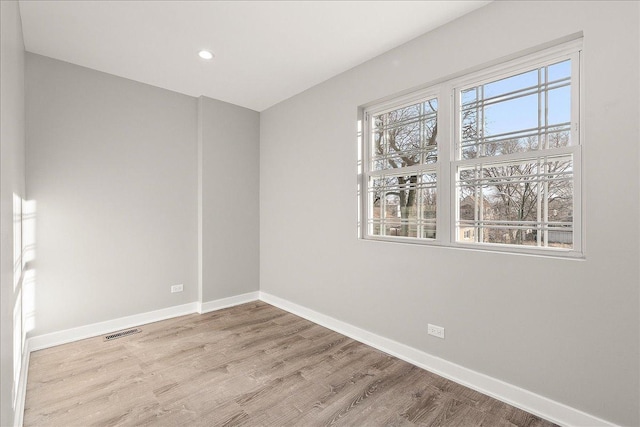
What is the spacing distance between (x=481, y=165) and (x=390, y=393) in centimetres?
183

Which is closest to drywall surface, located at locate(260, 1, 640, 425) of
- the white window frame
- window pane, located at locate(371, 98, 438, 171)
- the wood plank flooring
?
the white window frame

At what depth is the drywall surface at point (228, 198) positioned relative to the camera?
12.8ft

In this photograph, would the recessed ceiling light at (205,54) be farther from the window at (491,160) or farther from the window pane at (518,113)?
the window pane at (518,113)

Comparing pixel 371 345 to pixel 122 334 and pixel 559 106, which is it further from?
pixel 122 334

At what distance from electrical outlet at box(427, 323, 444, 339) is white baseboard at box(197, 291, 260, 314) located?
8.70ft

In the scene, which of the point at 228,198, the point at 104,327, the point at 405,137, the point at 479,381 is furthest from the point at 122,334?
the point at 405,137

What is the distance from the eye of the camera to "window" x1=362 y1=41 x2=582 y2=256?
1.98 metres

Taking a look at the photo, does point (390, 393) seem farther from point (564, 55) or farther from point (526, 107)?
point (564, 55)

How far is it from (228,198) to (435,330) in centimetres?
296

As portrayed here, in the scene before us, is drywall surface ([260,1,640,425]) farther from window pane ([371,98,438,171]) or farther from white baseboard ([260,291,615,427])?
window pane ([371,98,438,171])

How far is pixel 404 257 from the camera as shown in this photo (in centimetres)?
271

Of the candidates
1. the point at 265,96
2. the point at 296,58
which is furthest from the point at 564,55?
the point at 265,96

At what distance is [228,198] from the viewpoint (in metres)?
4.11

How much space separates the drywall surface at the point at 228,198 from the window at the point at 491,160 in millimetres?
2060
